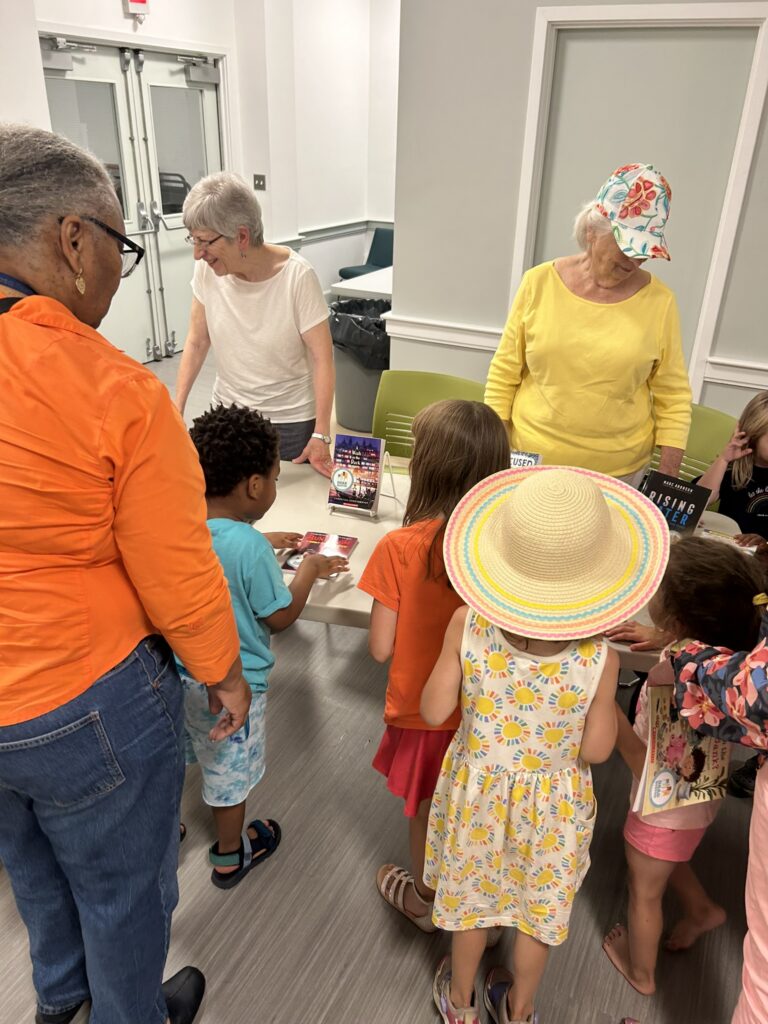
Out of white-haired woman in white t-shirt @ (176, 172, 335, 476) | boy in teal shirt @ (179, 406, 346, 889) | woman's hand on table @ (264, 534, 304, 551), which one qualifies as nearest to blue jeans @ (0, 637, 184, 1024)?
boy in teal shirt @ (179, 406, 346, 889)

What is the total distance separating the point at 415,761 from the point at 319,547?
62 centimetres

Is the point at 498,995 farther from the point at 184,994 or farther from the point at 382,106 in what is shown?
the point at 382,106

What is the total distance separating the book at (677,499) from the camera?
189 cm

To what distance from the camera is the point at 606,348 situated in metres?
1.97

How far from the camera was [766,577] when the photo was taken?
1.49 meters

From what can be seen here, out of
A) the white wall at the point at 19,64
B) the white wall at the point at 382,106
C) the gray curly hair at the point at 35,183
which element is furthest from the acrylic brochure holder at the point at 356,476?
the white wall at the point at 382,106

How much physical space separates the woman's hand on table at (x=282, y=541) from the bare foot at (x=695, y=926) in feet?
4.36

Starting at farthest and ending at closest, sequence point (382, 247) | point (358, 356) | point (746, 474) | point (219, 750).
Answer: point (382, 247)
point (358, 356)
point (746, 474)
point (219, 750)

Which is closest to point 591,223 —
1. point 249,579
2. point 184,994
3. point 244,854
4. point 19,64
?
point 249,579

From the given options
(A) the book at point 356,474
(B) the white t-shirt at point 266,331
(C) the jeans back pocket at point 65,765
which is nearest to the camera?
(C) the jeans back pocket at point 65,765

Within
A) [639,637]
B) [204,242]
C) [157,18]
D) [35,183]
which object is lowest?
[639,637]

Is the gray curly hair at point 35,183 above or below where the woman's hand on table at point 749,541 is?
above

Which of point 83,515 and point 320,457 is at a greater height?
point 83,515

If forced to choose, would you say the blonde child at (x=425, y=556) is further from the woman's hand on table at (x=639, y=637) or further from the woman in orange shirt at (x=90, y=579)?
the woman's hand on table at (x=639, y=637)
